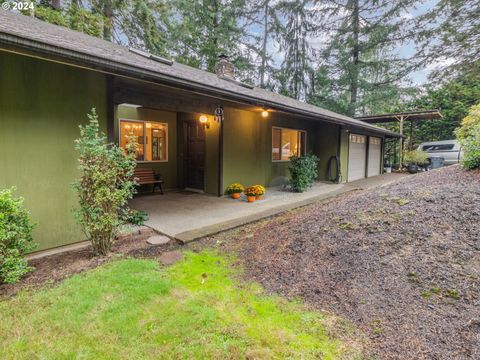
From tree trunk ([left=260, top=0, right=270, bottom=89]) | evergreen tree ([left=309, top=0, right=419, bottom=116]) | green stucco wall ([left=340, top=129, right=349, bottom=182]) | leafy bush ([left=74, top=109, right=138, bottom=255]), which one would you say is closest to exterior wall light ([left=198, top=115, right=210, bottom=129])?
leafy bush ([left=74, top=109, right=138, bottom=255])

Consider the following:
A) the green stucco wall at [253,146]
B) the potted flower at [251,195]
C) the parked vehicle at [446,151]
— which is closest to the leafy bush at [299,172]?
the green stucco wall at [253,146]

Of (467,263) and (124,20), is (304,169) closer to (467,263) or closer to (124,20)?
(467,263)

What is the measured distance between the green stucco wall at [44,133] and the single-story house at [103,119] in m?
0.01

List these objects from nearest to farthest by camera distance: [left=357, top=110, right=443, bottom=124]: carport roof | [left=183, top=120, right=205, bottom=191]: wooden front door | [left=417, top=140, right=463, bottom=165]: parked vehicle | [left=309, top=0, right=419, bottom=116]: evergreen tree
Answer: [left=183, top=120, right=205, bottom=191]: wooden front door → [left=357, top=110, right=443, bottom=124]: carport roof → [left=417, top=140, right=463, bottom=165]: parked vehicle → [left=309, top=0, right=419, bottom=116]: evergreen tree

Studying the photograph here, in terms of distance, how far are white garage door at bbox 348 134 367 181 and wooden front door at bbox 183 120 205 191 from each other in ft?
22.6

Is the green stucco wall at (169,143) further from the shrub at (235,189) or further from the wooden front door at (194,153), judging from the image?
the shrub at (235,189)

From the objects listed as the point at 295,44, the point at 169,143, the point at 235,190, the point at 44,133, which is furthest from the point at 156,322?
the point at 295,44

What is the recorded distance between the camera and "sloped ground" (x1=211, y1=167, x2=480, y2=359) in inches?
75.8

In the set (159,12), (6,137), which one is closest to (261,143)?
(6,137)

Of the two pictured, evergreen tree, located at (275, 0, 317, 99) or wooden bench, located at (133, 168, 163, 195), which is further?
evergreen tree, located at (275, 0, 317, 99)

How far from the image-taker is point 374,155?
13867mm

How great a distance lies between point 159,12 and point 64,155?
1177cm

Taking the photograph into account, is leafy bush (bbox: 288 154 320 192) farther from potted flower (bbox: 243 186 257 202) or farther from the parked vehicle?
the parked vehicle

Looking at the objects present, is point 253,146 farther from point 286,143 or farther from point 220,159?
point 286,143
